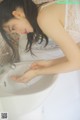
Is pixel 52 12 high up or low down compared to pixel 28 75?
up

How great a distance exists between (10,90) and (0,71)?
4.7 inches

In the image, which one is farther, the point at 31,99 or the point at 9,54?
the point at 9,54

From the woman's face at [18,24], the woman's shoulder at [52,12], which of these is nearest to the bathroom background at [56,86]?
the woman's face at [18,24]

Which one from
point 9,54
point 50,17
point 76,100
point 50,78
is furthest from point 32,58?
point 50,17

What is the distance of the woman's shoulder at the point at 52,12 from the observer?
0.99m

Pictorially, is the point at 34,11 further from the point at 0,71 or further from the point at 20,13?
the point at 0,71

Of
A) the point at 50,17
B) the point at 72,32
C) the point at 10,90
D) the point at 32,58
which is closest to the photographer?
the point at 50,17

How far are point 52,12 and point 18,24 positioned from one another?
A: 0.54 ft

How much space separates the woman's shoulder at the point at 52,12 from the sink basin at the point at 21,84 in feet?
1.10

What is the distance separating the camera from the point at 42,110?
1.34 meters

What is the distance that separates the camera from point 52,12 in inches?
39.6

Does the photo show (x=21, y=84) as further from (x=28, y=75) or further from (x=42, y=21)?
(x=42, y=21)

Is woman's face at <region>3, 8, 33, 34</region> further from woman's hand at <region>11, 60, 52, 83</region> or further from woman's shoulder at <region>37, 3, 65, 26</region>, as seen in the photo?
woman's hand at <region>11, 60, 52, 83</region>

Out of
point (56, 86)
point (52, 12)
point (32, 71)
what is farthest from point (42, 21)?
point (56, 86)
